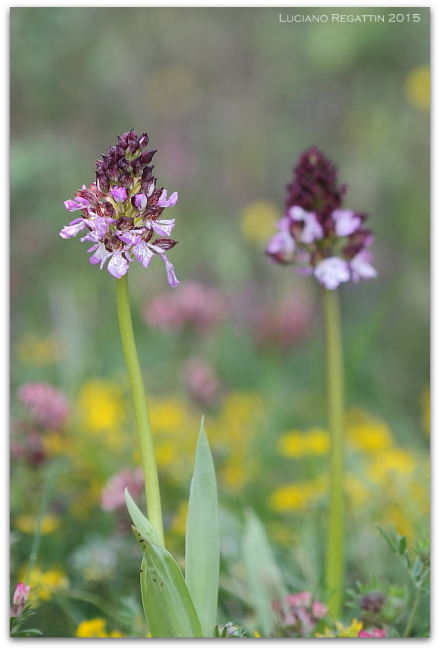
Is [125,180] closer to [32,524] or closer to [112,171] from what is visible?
[112,171]

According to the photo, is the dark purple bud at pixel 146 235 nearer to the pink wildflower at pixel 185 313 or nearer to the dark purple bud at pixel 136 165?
the dark purple bud at pixel 136 165

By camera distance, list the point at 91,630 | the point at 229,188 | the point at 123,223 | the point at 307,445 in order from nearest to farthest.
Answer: the point at 123,223 → the point at 91,630 → the point at 307,445 → the point at 229,188

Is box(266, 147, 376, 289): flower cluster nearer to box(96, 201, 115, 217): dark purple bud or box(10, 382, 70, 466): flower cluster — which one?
box(96, 201, 115, 217): dark purple bud

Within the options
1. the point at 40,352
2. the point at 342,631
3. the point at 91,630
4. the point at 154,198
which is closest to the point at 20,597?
the point at 91,630

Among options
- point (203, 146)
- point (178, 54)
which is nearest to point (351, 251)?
point (178, 54)

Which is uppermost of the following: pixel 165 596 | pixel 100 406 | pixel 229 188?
pixel 229 188

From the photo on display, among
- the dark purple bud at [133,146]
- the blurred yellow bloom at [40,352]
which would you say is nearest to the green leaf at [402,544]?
the dark purple bud at [133,146]
